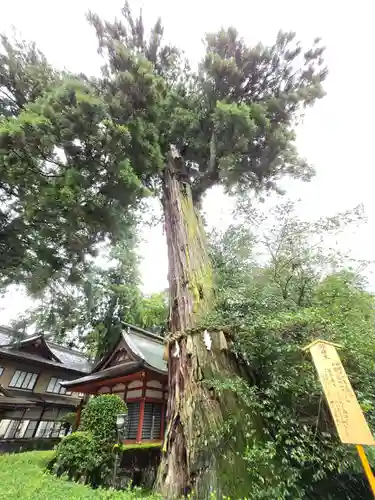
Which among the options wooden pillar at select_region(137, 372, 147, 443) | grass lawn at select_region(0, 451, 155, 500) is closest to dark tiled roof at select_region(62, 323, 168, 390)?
wooden pillar at select_region(137, 372, 147, 443)

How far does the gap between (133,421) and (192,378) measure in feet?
22.2

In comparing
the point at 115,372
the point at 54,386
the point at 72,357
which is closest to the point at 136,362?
the point at 115,372

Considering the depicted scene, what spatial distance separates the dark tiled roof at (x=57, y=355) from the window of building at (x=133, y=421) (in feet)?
27.3

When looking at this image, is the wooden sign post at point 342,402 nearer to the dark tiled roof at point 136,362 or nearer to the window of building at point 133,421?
the dark tiled roof at point 136,362

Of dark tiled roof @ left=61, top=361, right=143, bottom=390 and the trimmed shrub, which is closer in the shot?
the trimmed shrub

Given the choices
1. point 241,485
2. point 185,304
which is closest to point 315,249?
point 185,304

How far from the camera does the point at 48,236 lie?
7.45m

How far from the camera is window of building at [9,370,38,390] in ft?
49.6

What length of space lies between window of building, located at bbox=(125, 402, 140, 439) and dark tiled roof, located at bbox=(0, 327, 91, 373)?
8321 mm

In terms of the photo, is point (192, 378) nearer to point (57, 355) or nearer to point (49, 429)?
point (49, 429)

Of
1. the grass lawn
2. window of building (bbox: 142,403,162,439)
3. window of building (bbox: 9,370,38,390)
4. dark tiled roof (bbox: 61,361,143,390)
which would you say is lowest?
the grass lawn

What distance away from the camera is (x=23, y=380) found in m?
15.5

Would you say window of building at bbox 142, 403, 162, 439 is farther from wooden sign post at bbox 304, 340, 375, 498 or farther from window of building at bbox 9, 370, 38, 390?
window of building at bbox 9, 370, 38, 390

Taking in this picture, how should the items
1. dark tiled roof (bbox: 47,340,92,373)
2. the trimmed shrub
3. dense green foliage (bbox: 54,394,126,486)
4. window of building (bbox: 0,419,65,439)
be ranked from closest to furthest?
dense green foliage (bbox: 54,394,126,486)
the trimmed shrub
window of building (bbox: 0,419,65,439)
dark tiled roof (bbox: 47,340,92,373)
